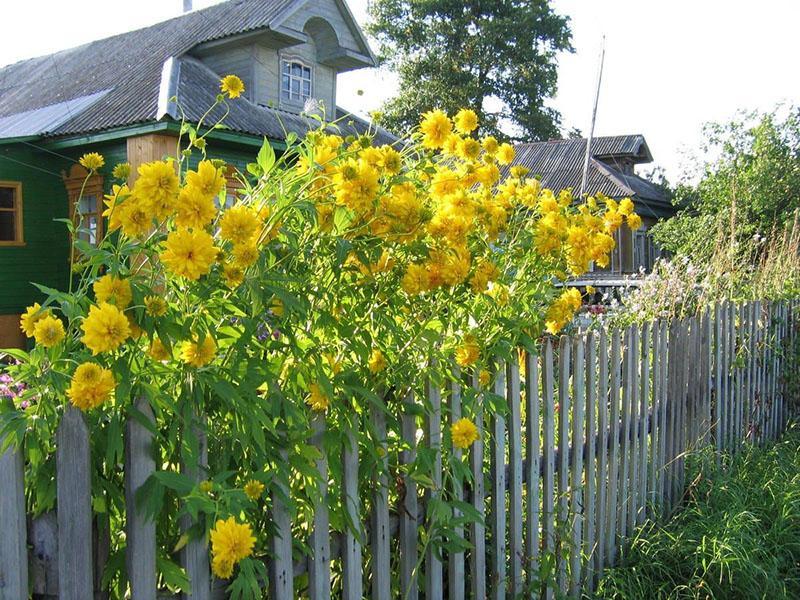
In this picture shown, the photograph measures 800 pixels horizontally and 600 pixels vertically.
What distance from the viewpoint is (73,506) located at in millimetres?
1603

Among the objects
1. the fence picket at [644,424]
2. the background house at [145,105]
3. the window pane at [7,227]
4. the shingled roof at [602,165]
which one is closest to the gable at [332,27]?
the background house at [145,105]

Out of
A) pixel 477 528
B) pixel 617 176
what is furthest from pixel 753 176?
pixel 477 528

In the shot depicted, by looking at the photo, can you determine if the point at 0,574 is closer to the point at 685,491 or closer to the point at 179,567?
the point at 179,567

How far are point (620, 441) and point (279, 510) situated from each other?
2.32 metres

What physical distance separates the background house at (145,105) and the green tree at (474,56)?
18.6 m

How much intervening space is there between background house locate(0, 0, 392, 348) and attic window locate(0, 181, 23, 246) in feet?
0.05

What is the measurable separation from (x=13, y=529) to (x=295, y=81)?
13.1m

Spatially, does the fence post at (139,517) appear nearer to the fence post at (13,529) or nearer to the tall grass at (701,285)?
the fence post at (13,529)

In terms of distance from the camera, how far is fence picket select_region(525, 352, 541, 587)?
9.95 feet

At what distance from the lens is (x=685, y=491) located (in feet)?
14.3

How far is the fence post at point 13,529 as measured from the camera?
1552mm

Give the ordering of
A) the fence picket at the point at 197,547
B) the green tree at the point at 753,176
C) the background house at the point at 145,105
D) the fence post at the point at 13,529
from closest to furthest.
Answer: the fence post at the point at 13,529, the fence picket at the point at 197,547, the background house at the point at 145,105, the green tree at the point at 753,176

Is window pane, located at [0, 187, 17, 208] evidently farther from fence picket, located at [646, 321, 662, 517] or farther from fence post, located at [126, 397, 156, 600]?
fence post, located at [126, 397, 156, 600]

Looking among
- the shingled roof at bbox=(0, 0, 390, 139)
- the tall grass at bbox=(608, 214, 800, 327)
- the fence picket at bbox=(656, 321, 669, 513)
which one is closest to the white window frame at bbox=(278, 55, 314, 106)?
the shingled roof at bbox=(0, 0, 390, 139)
